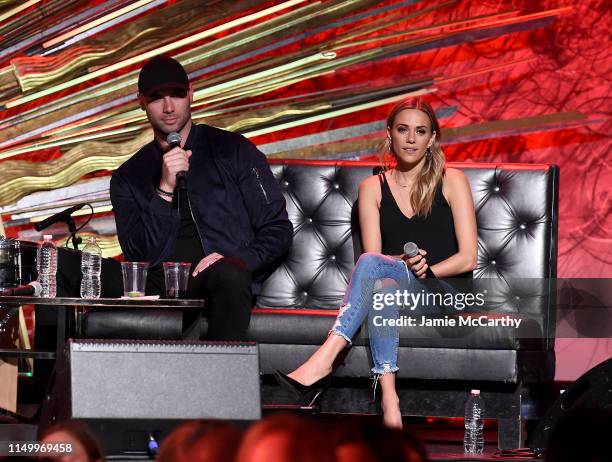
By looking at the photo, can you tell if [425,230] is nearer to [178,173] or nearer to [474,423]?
[474,423]

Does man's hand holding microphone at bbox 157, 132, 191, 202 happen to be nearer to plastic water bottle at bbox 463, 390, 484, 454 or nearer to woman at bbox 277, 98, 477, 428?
woman at bbox 277, 98, 477, 428

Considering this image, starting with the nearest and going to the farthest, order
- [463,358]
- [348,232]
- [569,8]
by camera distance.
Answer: [463,358], [348,232], [569,8]

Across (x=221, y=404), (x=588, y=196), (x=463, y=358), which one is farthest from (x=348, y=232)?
(x=221, y=404)

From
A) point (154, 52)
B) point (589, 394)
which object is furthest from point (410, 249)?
point (154, 52)

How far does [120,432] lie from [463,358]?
1.44 metres

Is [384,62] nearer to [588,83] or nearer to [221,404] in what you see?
[588,83]

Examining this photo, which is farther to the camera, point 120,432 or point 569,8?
point 569,8

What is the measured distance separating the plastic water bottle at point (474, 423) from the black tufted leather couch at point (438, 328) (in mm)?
55

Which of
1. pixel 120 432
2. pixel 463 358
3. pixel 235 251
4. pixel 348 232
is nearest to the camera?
pixel 120 432

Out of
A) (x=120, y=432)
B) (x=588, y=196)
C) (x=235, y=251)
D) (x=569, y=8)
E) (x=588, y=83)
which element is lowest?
(x=120, y=432)

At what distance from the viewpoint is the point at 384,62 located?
4.30 m

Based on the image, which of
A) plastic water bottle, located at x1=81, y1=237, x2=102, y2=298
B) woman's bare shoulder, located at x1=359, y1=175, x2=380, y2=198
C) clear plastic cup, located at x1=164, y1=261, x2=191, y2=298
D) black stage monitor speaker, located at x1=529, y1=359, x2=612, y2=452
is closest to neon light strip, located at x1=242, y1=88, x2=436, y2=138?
woman's bare shoulder, located at x1=359, y1=175, x2=380, y2=198

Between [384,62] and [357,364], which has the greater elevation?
[384,62]

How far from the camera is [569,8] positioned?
162 inches
